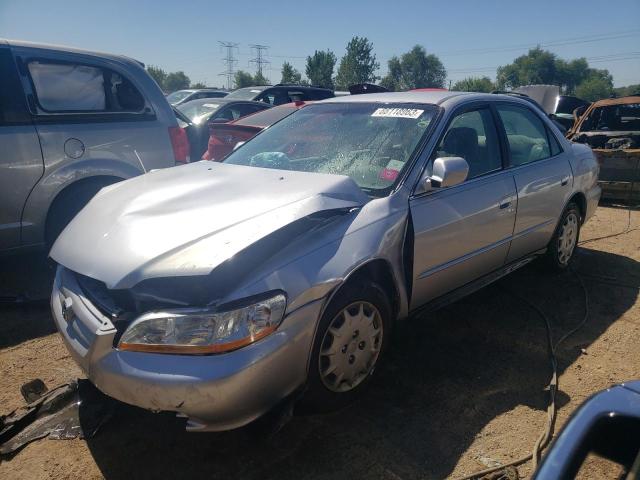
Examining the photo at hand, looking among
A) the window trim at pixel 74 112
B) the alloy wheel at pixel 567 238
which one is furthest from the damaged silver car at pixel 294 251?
the window trim at pixel 74 112

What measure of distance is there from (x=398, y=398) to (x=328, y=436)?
515 millimetres

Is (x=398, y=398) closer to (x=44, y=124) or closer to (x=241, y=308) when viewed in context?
(x=241, y=308)

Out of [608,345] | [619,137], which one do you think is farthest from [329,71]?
[608,345]

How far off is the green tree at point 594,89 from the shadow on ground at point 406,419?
10233 centimetres

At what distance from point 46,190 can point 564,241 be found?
4.58 m

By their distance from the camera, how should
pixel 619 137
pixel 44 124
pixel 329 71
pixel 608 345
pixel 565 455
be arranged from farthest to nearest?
pixel 329 71 < pixel 619 137 < pixel 44 124 < pixel 608 345 < pixel 565 455

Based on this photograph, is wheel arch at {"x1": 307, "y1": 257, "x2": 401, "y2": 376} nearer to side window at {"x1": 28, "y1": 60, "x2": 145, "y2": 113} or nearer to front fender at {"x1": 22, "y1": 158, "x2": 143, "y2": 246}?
front fender at {"x1": 22, "y1": 158, "x2": 143, "y2": 246}

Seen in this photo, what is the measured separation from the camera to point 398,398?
9.03ft

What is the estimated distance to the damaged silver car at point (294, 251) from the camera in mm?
1995

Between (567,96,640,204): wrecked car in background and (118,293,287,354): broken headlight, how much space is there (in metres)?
7.90

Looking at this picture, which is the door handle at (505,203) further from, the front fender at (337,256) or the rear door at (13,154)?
the rear door at (13,154)

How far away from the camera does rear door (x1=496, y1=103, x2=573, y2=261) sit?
375 cm

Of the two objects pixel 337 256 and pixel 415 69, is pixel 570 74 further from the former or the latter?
pixel 337 256

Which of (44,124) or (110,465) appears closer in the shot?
(110,465)
